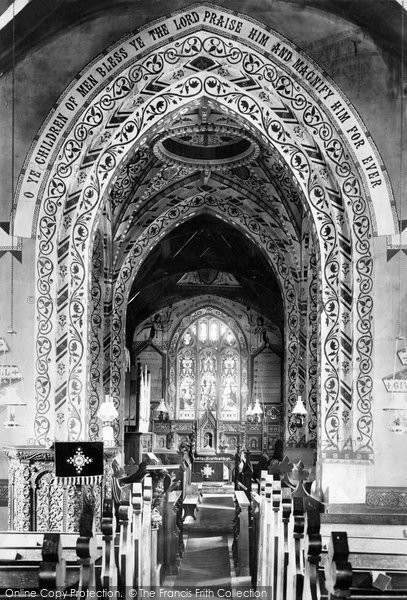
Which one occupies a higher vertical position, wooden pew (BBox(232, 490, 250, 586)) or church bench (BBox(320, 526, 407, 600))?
church bench (BBox(320, 526, 407, 600))

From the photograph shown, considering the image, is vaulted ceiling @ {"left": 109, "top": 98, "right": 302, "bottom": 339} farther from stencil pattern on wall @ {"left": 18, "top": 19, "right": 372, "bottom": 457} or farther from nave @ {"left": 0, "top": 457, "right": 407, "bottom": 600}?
nave @ {"left": 0, "top": 457, "right": 407, "bottom": 600}

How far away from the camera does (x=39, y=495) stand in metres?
9.42

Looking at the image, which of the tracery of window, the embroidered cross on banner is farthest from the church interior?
the tracery of window

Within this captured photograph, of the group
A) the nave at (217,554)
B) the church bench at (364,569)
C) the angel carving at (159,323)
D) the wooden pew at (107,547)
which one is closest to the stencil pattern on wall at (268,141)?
the nave at (217,554)

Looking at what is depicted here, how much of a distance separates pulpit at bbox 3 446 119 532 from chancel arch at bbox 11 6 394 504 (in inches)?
25.5

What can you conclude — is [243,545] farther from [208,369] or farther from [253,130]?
[208,369]

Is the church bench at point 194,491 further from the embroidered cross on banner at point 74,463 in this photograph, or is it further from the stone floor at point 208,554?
the embroidered cross on banner at point 74,463

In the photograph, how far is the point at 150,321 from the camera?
27.9 m

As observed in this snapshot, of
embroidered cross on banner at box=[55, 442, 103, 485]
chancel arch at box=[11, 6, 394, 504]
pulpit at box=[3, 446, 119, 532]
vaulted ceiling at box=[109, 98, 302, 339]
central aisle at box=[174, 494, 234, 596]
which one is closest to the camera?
embroidered cross on banner at box=[55, 442, 103, 485]

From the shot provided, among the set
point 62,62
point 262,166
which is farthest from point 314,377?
point 62,62

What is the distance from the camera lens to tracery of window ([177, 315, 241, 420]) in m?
28.1

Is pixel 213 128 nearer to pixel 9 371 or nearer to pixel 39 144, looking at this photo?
pixel 39 144

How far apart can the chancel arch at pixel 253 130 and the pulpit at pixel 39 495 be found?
0.65m

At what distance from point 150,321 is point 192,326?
1.50m
